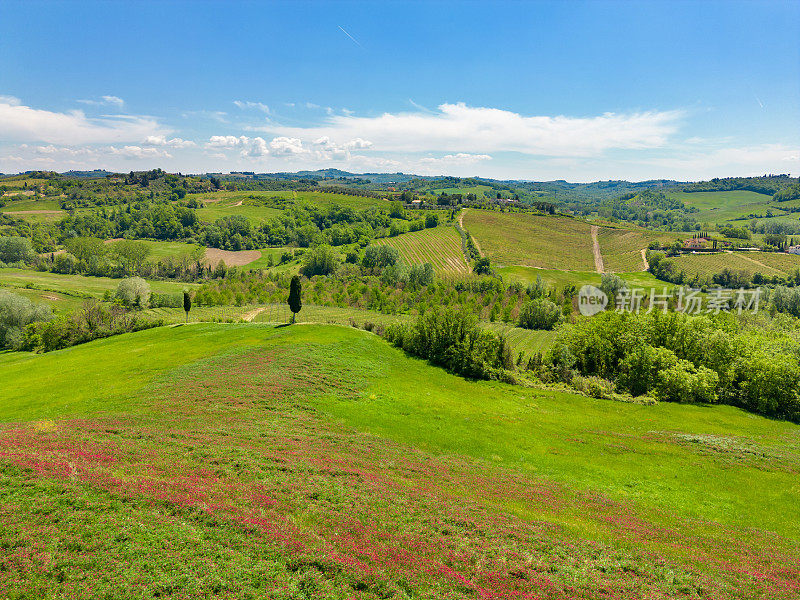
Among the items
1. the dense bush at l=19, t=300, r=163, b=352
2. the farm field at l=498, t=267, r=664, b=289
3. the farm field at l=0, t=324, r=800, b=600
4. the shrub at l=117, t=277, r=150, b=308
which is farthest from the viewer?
the farm field at l=498, t=267, r=664, b=289

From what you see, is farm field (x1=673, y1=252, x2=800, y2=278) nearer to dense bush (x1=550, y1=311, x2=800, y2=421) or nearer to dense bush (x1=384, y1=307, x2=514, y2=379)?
dense bush (x1=550, y1=311, x2=800, y2=421)

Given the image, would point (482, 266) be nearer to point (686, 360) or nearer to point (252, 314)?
point (252, 314)

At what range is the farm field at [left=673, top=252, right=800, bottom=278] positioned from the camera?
17664 centimetres

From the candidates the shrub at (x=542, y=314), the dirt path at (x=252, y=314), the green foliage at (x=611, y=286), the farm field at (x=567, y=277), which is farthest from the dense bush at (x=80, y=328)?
the green foliage at (x=611, y=286)

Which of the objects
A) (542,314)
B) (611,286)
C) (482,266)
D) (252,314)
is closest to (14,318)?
(252,314)

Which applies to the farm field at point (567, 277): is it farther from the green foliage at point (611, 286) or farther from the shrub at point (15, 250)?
the shrub at point (15, 250)

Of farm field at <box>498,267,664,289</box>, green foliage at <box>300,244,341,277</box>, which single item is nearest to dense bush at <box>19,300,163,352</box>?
green foliage at <box>300,244,341,277</box>

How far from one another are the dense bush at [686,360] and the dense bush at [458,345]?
11.2 metres

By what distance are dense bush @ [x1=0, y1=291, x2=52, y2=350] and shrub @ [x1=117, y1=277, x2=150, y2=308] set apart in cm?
2160

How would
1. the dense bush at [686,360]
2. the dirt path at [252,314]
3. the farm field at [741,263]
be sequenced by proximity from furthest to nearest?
the farm field at [741,263], the dirt path at [252,314], the dense bush at [686,360]

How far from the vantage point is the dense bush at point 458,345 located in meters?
60.4

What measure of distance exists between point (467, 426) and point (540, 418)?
11.6 metres

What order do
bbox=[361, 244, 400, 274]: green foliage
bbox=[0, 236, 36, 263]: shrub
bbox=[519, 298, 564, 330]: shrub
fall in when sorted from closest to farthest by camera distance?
bbox=[519, 298, 564, 330]: shrub
bbox=[0, 236, 36, 263]: shrub
bbox=[361, 244, 400, 274]: green foliage

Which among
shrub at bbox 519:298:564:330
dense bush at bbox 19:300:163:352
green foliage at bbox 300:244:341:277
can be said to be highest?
green foliage at bbox 300:244:341:277
